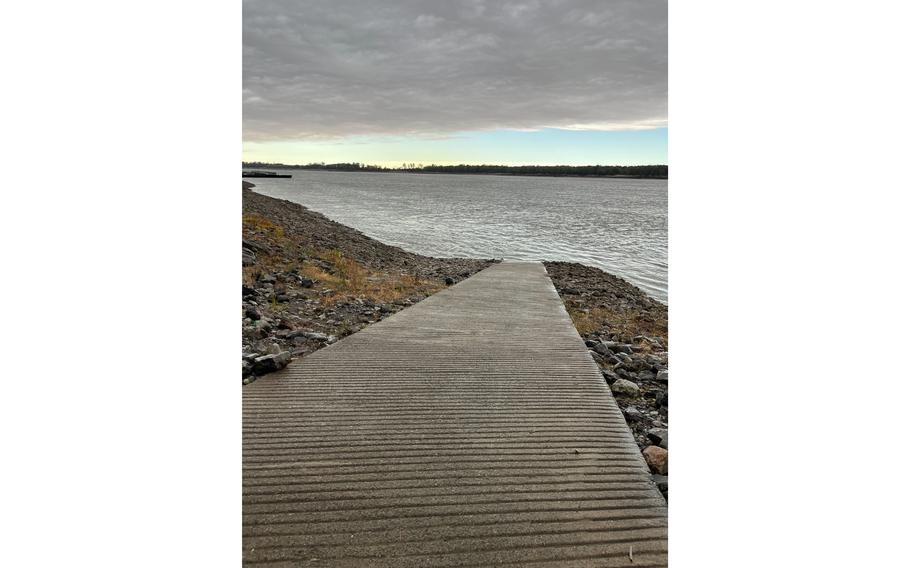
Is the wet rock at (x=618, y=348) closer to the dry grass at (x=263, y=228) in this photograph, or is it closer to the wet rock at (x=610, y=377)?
the wet rock at (x=610, y=377)

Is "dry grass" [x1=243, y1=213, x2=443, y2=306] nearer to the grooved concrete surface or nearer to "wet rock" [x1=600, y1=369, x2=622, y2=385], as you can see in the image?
"wet rock" [x1=600, y1=369, x2=622, y2=385]

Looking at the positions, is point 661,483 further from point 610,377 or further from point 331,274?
point 331,274

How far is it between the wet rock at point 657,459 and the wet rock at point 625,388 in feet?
4.36

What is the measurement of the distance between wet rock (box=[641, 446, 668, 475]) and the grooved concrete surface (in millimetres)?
135

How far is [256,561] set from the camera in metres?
1.81

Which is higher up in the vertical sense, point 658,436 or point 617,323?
point 617,323

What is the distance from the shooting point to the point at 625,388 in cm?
433

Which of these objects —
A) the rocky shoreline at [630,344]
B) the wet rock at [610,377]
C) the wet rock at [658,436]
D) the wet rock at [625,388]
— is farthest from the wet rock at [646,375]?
the wet rock at [658,436]

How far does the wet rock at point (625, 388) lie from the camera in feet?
14.0

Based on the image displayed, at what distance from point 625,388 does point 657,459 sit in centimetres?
154

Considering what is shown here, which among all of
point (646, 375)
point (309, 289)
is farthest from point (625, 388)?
point (309, 289)
